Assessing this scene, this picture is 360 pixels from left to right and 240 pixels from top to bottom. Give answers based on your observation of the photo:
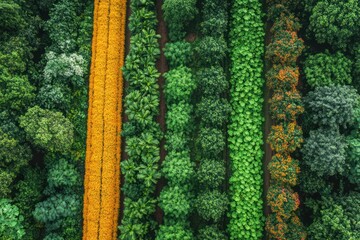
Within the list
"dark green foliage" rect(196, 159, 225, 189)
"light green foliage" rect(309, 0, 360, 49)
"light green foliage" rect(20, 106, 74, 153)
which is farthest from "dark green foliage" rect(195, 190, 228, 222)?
"light green foliage" rect(309, 0, 360, 49)

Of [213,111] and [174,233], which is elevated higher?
[213,111]

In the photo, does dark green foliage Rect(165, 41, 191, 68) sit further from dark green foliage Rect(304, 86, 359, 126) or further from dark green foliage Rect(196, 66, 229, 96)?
dark green foliage Rect(304, 86, 359, 126)

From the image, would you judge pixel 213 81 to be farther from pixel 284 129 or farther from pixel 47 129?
pixel 47 129

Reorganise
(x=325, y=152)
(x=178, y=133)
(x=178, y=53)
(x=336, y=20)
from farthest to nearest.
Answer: (x=178, y=53) < (x=178, y=133) < (x=336, y=20) < (x=325, y=152)

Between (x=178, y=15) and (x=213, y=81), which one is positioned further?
(x=178, y=15)

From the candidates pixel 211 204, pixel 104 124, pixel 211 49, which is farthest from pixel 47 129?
pixel 211 49

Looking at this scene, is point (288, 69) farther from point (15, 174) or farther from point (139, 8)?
point (15, 174)

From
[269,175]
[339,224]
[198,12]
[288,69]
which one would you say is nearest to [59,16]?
[198,12]
